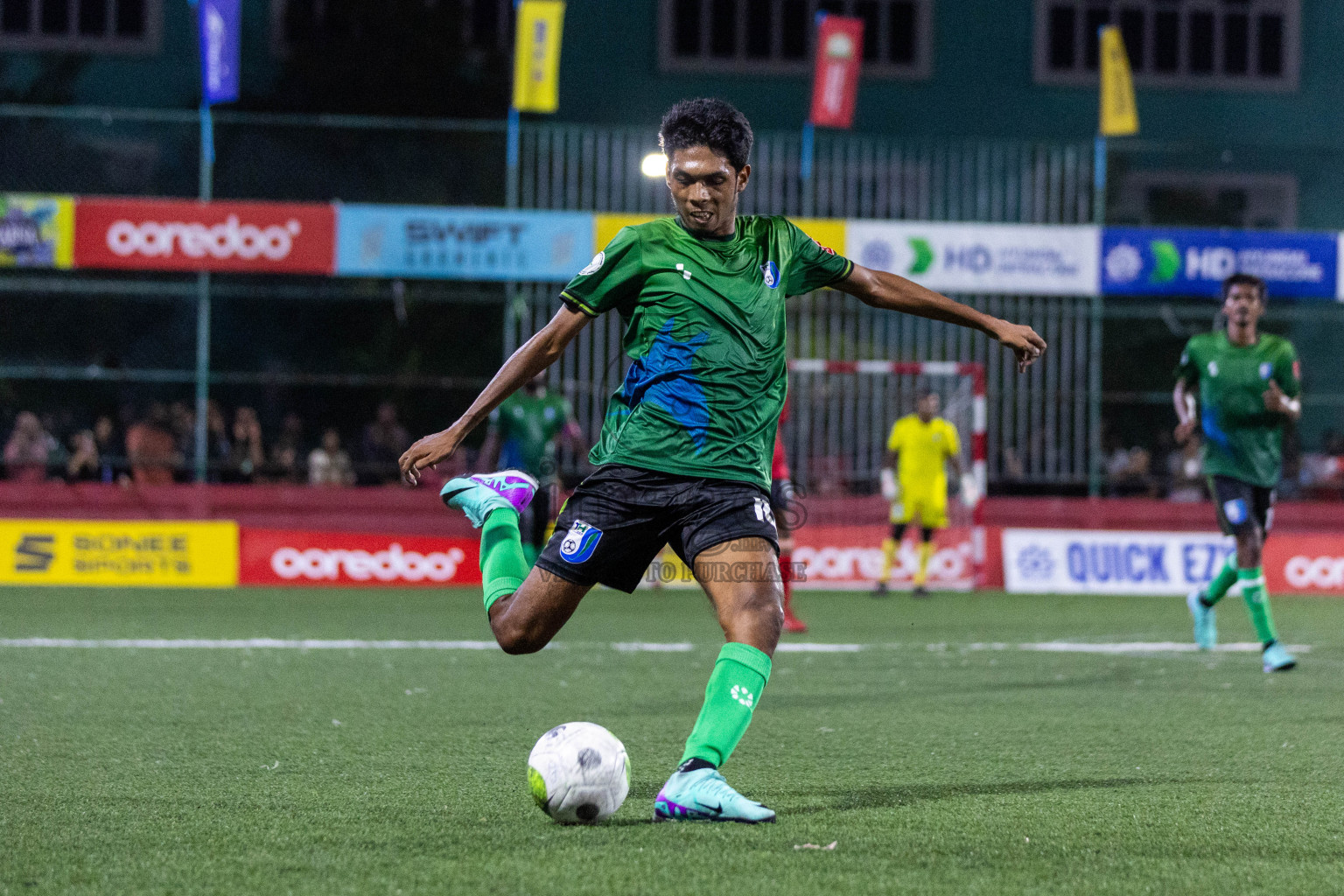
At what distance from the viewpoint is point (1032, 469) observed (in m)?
17.7

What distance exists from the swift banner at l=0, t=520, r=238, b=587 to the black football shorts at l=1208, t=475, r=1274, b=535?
1058 cm

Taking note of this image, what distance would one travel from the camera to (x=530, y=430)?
15805 millimetres

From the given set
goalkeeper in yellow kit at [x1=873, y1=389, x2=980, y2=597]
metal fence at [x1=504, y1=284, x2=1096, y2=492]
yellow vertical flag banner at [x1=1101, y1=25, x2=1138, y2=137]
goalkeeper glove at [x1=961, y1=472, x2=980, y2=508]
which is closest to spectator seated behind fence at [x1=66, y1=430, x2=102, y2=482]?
metal fence at [x1=504, y1=284, x2=1096, y2=492]

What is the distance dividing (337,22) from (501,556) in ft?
76.5

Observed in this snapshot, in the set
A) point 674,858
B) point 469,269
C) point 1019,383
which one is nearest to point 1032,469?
point 1019,383

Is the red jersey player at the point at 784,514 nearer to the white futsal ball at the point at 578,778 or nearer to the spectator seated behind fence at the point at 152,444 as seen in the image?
the white futsal ball at the point at 578,778

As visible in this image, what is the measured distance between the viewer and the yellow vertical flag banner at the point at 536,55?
18766 mm

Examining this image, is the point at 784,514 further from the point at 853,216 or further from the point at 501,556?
the point at 853,216

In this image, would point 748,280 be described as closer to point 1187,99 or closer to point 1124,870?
point 1124,870

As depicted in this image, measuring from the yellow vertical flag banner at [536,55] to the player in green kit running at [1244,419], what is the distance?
1094 cm

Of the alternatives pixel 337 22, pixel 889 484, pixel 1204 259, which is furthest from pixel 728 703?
pixel 337 22

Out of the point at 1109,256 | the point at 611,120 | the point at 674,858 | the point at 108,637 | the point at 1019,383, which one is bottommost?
the point at 108,637

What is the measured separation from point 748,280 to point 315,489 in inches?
541

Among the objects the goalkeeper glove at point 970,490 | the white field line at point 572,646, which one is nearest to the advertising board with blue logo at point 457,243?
the goalkeeper glove at point 970,490
